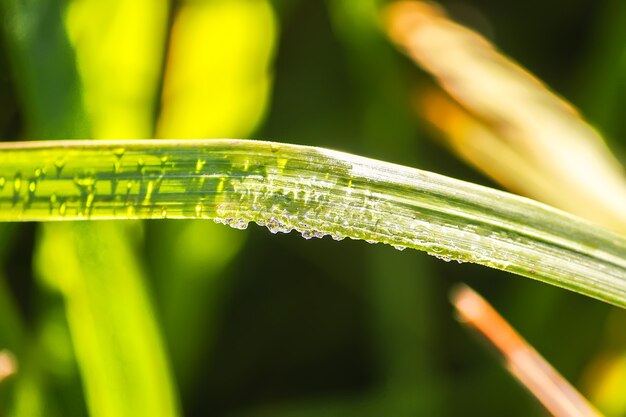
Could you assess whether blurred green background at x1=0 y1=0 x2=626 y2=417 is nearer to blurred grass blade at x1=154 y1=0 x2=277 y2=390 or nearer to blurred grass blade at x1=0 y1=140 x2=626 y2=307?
blurred grass blade at x1=154 y1=0 x2=277 y2=390

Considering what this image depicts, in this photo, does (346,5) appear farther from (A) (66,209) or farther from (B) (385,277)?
(A) (66,209)

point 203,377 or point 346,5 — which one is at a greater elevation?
point 346,5

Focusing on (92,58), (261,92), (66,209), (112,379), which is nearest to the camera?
(66,209)

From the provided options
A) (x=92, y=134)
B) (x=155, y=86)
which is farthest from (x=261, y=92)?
(x=92, y=134)

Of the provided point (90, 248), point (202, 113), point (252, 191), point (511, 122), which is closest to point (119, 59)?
point (202, 113)

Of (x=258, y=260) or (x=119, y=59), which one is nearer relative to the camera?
(x=119, y=59)

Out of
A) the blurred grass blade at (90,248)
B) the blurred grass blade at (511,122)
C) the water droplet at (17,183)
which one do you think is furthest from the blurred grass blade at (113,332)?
the blurred grass blade at (511,122)

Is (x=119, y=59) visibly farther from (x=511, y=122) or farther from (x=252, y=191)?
(x=511, y=122)
